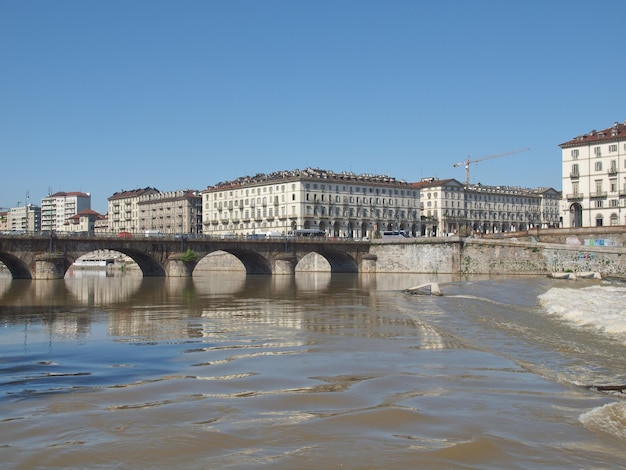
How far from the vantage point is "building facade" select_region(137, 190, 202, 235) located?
16238 centimetres

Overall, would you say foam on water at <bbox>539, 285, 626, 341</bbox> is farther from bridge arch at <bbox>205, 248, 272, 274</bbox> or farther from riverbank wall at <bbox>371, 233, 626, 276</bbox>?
bridge arch at <bbox>205, 248, 272, 274</bbox>

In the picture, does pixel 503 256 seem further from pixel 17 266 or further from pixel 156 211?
pixel 156 211

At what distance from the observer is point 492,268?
241ft

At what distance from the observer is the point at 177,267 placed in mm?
72688

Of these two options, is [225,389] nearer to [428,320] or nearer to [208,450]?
[208,450]

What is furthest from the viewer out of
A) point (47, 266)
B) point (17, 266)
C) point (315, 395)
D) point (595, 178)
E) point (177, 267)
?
point (595, 178)

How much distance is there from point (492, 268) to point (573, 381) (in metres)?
62.6

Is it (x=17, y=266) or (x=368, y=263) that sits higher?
(x=17, y=266)

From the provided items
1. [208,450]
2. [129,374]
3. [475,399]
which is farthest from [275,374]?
[208,450]

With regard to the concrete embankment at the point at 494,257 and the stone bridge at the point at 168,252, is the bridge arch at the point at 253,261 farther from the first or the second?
the concrete embankment at the point at 494,257

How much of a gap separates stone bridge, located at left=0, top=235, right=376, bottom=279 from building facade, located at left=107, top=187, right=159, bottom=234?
10533 centimetres

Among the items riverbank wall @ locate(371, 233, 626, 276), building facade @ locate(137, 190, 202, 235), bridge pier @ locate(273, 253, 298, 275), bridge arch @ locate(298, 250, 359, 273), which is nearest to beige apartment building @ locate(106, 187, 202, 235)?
building facade @ locate(137, 190, 202, 235)

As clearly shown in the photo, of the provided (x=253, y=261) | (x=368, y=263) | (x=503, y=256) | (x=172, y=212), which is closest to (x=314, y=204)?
(x=368, y=263)

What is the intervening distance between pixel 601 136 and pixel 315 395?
271 feet
